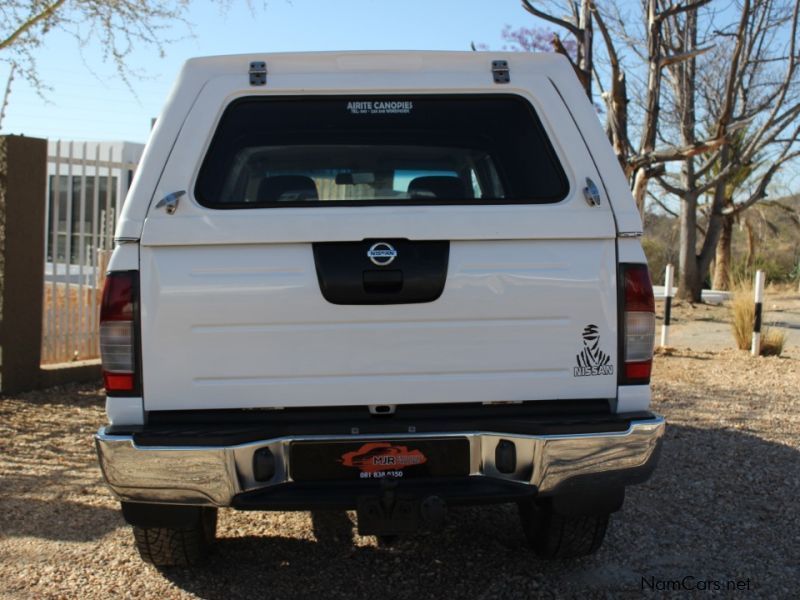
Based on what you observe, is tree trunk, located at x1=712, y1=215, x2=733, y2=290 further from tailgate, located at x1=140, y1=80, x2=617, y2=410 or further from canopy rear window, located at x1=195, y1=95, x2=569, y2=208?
tailgate, located at x1=140, y1=80, x2=617, y2=410

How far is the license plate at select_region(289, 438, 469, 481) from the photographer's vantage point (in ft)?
9.37

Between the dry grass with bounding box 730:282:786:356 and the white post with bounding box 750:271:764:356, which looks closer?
the white post with bounding box 750:271:764:356

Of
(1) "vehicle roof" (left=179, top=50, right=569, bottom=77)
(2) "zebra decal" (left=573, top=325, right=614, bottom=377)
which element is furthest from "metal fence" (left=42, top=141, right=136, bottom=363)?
(2) "zebra decal" (left=573, top=325, right=614, bottom=377)

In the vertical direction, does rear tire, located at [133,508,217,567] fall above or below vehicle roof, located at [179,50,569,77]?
below

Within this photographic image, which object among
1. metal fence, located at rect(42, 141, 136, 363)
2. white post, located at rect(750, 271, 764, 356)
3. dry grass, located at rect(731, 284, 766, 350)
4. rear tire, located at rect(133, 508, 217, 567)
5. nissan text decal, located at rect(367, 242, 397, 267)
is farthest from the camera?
dry grass, located at rect(731, 284, 766, 350)

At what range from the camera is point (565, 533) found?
3.53 m

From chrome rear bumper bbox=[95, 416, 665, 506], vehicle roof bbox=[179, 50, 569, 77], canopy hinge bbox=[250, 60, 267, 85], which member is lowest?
chrome rear bumper bbox=[95, 416, 665, 506]

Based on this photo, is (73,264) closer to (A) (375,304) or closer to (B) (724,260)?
(A) (375,304)

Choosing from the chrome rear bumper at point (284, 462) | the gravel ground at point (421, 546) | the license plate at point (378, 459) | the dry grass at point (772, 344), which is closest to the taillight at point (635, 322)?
the chrome rear bumper at point (284, 462)

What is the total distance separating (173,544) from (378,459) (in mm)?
1086

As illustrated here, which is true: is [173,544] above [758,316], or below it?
below

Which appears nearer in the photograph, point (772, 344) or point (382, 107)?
point (382, 107)

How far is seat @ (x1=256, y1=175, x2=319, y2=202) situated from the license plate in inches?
45.4

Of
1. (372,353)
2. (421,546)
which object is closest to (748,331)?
(421,546)
